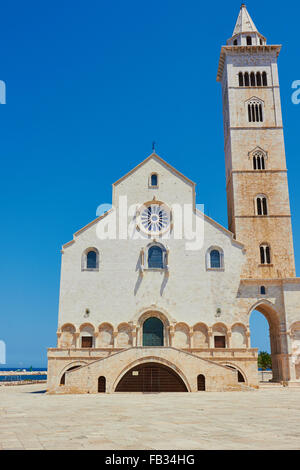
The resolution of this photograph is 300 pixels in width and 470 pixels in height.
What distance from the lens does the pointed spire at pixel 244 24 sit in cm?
4298

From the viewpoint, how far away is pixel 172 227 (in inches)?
1423

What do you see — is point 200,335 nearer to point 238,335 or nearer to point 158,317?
point 238,335

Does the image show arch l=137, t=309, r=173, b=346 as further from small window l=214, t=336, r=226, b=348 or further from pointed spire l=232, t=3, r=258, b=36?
pointed spire l=232, t=3, r=258, b=36

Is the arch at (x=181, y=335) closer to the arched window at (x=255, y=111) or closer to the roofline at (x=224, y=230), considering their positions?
the roofline at (x=224, y=230)

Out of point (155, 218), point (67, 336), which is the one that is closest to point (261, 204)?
point (155, 218)

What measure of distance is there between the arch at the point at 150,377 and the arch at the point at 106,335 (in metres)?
4.97

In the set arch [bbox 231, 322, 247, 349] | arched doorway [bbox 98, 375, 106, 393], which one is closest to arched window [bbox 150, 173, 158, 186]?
arch [bbox 231, 322, 247, 349]

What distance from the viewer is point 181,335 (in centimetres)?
3412

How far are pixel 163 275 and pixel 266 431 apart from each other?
23438 millimetres

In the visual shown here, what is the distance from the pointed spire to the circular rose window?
792 inches

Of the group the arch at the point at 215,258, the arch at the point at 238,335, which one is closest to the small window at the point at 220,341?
the arch at the point at 238,335

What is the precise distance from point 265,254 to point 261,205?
430cm

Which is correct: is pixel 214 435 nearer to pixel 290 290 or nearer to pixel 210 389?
pixel 210 389
